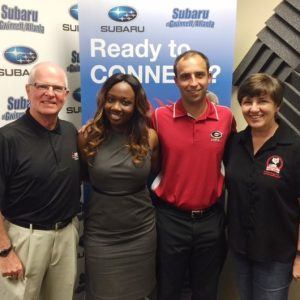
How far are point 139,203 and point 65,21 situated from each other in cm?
150

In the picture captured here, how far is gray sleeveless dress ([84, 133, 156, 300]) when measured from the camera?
70.7 inches

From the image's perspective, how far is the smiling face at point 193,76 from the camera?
70.3 inches

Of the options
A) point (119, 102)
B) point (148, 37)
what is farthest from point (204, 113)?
point (148, 37)

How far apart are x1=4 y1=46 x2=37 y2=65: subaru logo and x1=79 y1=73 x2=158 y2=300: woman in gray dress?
33.9 inches

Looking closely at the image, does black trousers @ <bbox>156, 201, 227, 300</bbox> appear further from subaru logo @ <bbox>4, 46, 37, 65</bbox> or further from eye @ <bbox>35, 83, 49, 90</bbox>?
subaru logo @ <bbox>4, 46, 37, 65</bbox>

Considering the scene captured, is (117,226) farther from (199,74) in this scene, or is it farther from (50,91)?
(199,74)

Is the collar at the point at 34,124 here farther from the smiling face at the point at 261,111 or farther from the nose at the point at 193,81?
the smiling face at the point at 261,111

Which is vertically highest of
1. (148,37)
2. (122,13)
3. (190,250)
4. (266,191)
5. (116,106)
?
(122,13)

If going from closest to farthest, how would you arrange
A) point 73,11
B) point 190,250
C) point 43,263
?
point 43,263, point 190,250, point 73,11

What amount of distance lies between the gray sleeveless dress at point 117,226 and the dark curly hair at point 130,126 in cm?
4

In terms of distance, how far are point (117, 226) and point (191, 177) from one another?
1.55 feet

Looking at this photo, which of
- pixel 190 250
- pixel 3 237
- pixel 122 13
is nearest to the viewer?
pixel 3 237

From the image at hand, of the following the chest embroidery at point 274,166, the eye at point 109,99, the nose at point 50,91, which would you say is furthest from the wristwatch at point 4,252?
the chest embroidery at point 274,166

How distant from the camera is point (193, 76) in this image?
178 cm
